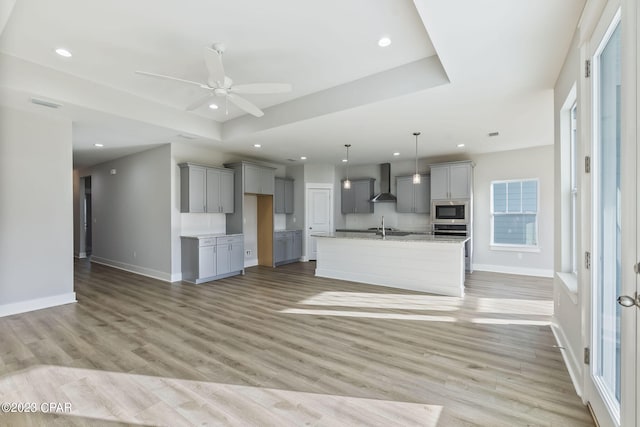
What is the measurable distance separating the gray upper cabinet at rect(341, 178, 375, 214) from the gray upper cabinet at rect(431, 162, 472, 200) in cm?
183

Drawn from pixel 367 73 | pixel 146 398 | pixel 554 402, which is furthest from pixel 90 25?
pixel 554 402

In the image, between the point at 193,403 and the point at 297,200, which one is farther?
the point at 297,200

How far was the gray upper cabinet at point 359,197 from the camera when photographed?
27.3 ft

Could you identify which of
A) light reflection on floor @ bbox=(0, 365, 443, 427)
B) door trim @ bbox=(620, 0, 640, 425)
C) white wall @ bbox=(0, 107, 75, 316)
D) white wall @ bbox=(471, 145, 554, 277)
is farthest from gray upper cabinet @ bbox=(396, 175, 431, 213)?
white wall @ bbox=(0, 107, 75, 316)

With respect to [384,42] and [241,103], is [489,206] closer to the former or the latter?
[384,42]

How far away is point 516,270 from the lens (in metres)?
6.50

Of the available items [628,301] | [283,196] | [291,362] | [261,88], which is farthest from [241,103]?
[283,196]

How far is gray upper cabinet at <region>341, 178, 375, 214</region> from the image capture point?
832cm

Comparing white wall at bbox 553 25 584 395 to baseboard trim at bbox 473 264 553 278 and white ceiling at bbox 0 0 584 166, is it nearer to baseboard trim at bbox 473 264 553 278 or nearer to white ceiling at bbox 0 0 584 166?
white ceiling at bbox 0 0 584 166

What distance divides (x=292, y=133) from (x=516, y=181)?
517 centimetres

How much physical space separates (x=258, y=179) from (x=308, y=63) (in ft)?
12.8

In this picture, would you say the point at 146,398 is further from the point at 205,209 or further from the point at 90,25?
the point at 205,209

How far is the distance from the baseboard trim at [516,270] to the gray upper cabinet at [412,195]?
1.83 m

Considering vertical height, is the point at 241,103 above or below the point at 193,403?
above
